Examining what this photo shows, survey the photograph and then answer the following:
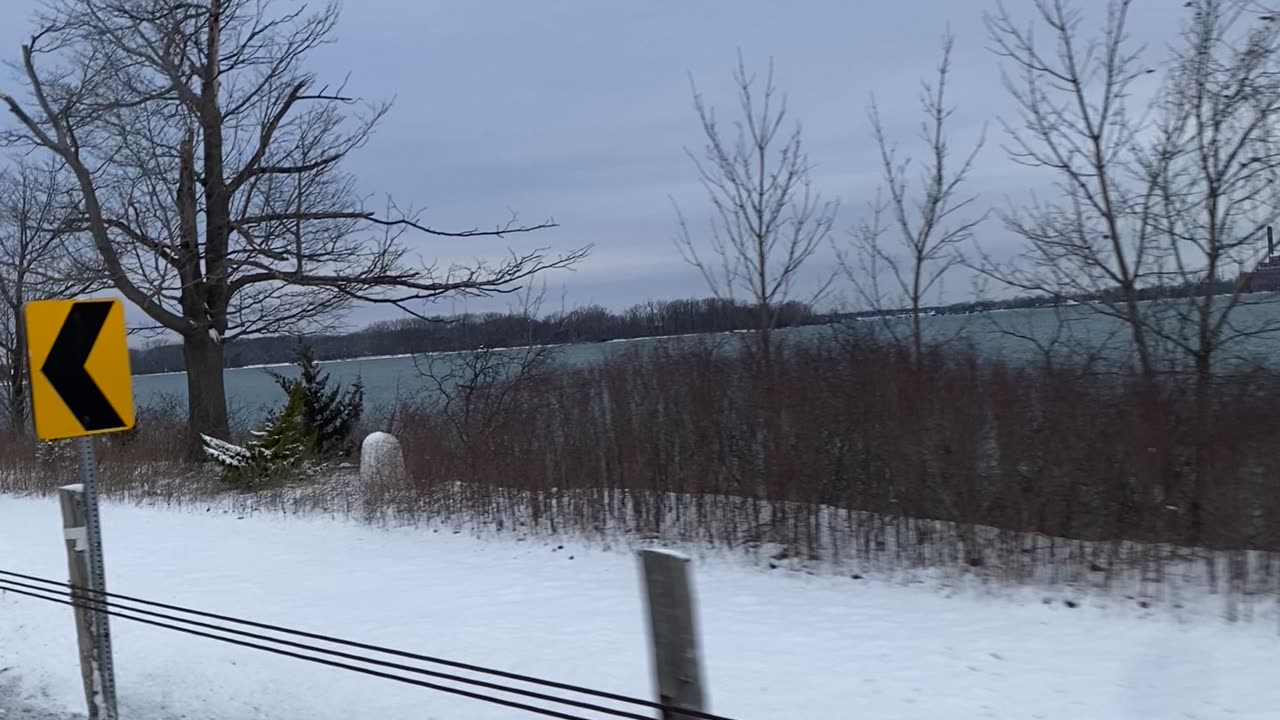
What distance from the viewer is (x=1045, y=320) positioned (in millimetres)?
9922

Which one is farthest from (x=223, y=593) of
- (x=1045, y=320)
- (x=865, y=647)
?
(x=1045, y=320)

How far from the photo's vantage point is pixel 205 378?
22.8 m

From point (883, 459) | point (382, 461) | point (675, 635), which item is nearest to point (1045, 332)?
point (883, 459)

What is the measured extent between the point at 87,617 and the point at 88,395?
1.65m

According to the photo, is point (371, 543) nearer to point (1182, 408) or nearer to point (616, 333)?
point (616, 333)

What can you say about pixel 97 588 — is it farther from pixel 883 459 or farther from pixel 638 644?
pixel 883 459

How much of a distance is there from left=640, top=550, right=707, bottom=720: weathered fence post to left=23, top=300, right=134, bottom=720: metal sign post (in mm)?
3947

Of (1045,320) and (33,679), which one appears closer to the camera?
(33,679)

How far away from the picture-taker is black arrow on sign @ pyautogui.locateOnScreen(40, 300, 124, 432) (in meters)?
6.21

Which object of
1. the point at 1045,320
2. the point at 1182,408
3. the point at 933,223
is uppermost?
the point at 933,223

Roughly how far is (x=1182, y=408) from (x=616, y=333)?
8.32 meters

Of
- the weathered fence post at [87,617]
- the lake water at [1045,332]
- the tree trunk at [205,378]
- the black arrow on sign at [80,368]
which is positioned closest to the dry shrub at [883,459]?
the lake water at [1045,332]

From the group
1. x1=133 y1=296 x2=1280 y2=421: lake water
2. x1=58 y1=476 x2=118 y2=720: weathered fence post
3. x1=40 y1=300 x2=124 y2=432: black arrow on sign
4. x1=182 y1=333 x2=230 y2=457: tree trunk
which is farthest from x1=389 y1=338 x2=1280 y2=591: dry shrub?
x1=182 y1=333 x2=230 y2=457: tree trunk

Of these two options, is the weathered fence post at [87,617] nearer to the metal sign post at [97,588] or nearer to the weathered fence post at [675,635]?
the metal sign post at [97,588]
